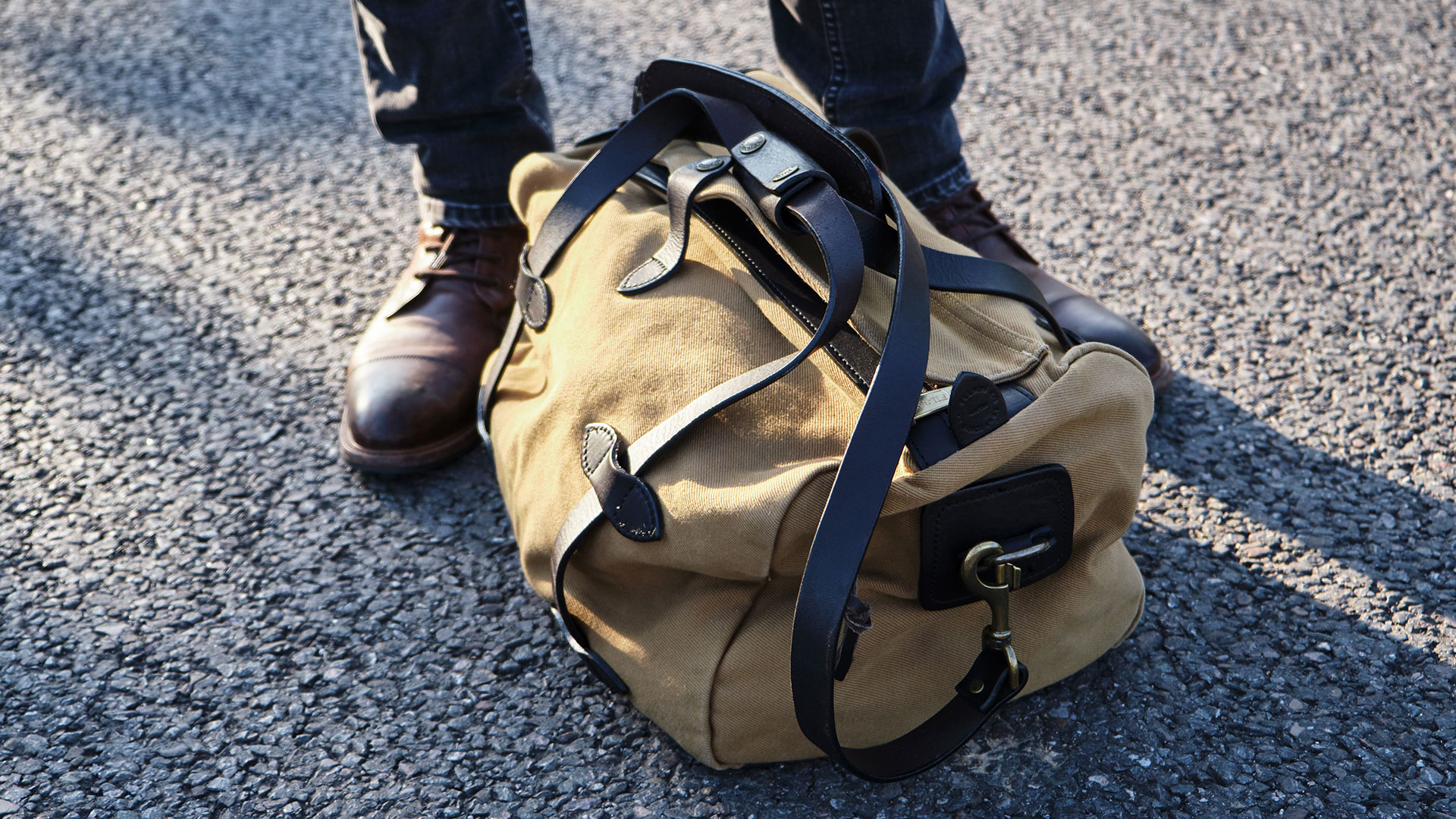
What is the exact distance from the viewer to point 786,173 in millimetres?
1110

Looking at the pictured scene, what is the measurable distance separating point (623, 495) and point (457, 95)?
0.87 m

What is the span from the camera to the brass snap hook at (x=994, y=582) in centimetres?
99

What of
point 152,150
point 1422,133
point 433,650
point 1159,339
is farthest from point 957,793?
point 152,150

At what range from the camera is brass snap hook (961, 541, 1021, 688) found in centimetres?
99

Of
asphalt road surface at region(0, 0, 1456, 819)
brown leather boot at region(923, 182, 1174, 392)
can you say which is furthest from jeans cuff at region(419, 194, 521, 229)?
brown leather boot at region(923, 182, 1174, 392)

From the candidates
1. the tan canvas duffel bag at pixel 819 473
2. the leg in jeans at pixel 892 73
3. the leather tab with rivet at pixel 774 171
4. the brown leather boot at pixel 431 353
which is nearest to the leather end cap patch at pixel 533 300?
the tan canvas duffel bag at pixel 819 473

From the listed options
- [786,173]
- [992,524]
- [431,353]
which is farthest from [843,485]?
[431,353]

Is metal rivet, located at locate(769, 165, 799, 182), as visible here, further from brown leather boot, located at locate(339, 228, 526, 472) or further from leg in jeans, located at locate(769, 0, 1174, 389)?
brown leather boot, located at locate(339, 228, 526, 472)

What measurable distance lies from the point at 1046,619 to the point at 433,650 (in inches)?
28.8

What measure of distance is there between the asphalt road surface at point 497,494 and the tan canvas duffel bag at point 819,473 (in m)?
0.12

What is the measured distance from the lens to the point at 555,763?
45.3 inches

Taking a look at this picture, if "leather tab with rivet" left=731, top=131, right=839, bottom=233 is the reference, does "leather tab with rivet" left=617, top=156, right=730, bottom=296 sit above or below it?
below

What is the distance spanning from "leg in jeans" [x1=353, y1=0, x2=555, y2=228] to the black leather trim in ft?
3.42

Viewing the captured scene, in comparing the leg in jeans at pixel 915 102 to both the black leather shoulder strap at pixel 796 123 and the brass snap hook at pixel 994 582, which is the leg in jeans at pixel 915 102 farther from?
the brass snap hook at pixel 994 582
